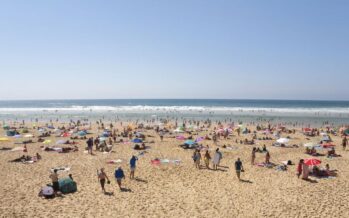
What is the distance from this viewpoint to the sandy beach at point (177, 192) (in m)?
10.1

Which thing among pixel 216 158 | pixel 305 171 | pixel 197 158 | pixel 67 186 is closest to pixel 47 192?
pixel 67 186

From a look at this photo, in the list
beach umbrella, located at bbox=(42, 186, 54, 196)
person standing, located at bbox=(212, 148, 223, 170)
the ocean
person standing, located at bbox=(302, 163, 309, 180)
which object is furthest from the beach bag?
the ocean

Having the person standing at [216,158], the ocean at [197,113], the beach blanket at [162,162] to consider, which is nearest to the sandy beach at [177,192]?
the beach blanket at [162,162]

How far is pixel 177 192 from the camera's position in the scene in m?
12.1

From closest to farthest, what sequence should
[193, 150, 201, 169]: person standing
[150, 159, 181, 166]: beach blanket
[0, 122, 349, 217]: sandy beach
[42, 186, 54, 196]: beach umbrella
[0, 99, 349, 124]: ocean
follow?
1. [0, 122, 349, 217]: sandy beach
2. [42, 186, 54, 196]: beach umbrella
3. [193, 150, 201, 169]: person standing
4. [150, 159, 181, 166]: beach blanket
5. [0, 99, 349, 124]: ocean

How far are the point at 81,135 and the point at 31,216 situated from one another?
18699mm

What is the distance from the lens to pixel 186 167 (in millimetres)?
16344

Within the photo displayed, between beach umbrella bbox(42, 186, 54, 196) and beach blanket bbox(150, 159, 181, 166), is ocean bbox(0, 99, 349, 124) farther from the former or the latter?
beach umbrella bbox(42, 186, 54, 196)

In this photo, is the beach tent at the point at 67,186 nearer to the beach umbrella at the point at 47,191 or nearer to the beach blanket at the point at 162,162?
the beach umbrella at the point at 47,191

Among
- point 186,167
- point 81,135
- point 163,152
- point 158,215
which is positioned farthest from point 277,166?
point 81,135

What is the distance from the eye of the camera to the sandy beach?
33.0ft

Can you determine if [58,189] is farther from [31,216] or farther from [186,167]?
[186,167]

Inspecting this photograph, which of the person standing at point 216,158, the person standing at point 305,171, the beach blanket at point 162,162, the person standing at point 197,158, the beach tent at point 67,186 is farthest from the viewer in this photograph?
the beach blanket at point 162,162

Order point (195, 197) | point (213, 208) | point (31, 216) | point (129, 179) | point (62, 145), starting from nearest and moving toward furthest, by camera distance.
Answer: point (31, 216) < point (213, 208) < point (195, 197) < point (129, 179) < point (62, 145)
